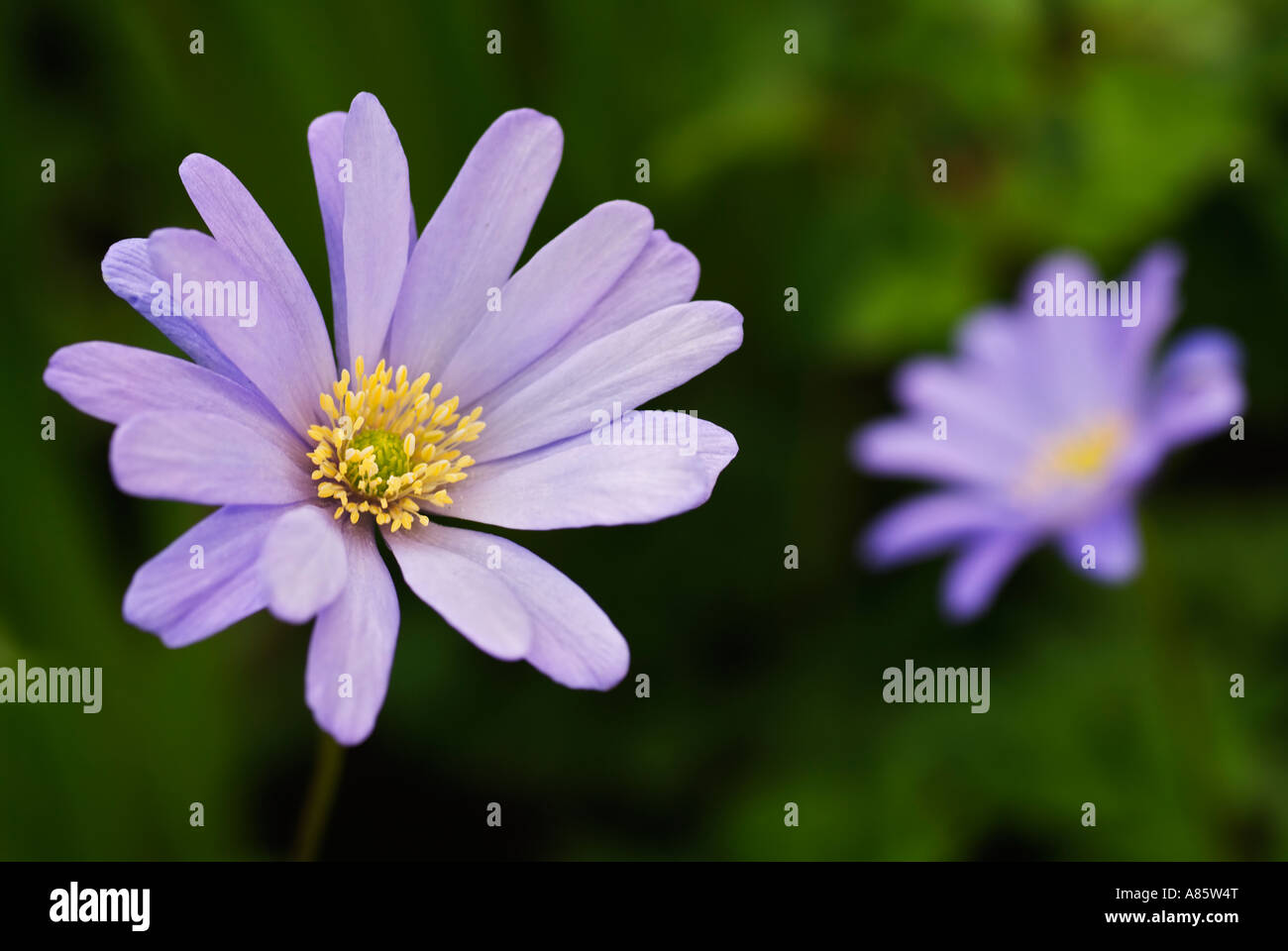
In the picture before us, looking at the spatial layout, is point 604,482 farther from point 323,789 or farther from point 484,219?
point 323,789

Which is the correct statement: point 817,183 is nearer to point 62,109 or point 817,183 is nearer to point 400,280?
point 62,109

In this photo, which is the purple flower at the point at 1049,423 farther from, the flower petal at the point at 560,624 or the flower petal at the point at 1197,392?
the flower petal at the point at 560,624

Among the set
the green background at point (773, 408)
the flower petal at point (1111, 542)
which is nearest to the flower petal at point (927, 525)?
the flower petal at point (1111, 542)

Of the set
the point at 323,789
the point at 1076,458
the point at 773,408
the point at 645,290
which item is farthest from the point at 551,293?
the point at 1076,458

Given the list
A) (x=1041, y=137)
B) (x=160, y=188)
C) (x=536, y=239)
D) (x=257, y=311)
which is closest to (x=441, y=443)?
(x=257, y=311)

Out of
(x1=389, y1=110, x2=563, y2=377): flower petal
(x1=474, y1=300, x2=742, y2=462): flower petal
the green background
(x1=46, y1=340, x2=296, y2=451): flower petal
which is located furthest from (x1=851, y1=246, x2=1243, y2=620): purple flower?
(x1=46, y1=340, x2=296, y2=451): flower petal

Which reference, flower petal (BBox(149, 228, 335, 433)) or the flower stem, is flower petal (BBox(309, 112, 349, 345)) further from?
the flower stem
